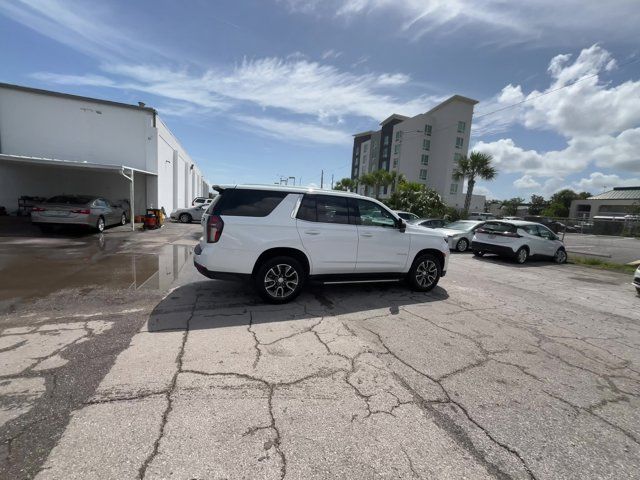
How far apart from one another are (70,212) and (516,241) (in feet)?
52.5

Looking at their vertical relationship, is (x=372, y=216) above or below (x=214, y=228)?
above

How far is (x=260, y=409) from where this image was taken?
8.02 ft

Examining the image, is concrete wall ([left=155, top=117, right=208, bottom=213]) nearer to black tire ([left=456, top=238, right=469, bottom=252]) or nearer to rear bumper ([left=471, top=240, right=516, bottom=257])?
black tire ([left=456, top=238, right=469, bottom=252])

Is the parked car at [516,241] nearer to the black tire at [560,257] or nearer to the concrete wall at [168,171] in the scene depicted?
the black tire at [560,257]

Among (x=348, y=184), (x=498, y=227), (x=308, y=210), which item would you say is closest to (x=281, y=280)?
(x=308, y=210)

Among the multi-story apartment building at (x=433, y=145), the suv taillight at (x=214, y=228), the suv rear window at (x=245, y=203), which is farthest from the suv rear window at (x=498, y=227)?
the multi-story apartment building at (x=433, y=145)

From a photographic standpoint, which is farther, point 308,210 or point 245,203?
point 308,210

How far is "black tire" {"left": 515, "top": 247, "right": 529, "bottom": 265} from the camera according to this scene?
10.7 m

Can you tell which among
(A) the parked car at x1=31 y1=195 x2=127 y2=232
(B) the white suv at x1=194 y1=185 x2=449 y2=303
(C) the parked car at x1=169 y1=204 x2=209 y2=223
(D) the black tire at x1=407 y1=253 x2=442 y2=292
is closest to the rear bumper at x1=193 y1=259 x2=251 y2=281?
(B) the white suv at x1=194 y1=185 x2=449 y2=303

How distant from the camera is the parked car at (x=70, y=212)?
35.9ft

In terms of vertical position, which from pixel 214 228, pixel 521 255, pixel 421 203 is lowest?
pixel 521 255

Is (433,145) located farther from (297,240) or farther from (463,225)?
(297,240)

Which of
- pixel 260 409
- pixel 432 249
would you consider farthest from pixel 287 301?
pixel 432 249

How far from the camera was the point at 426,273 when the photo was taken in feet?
20.0
